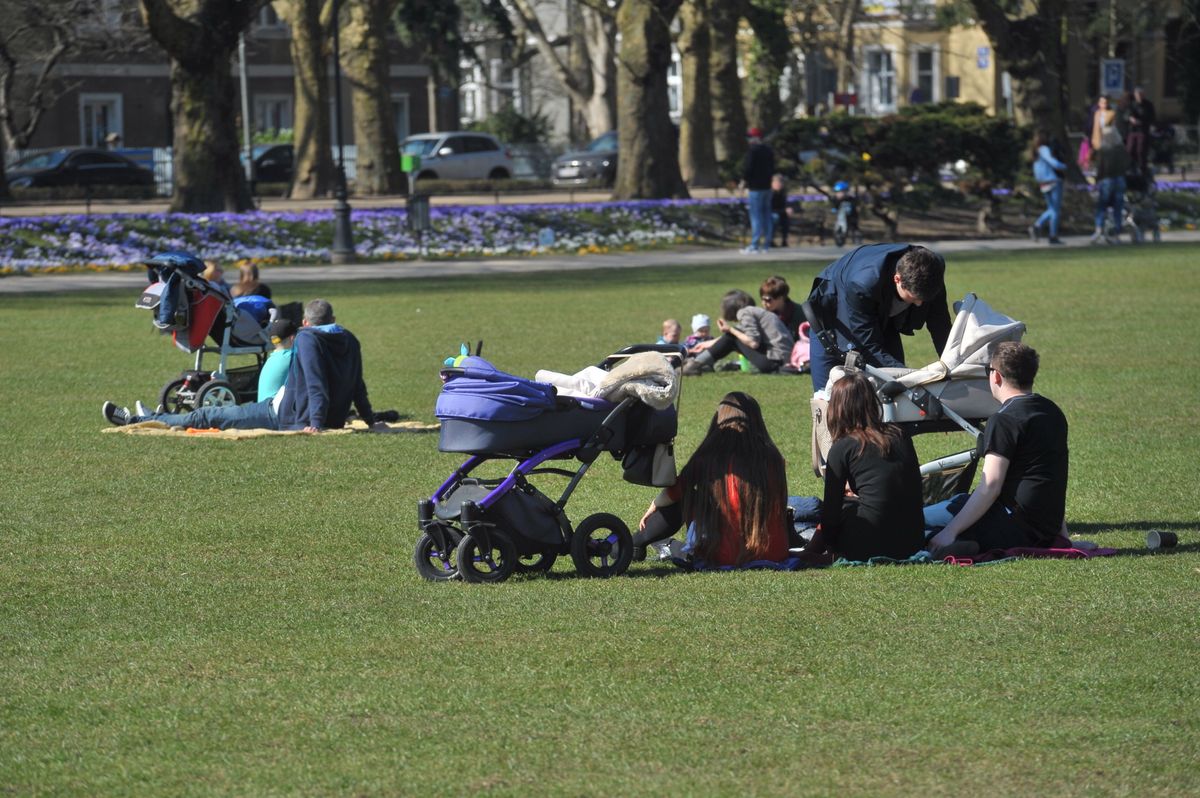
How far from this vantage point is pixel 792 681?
620 cm

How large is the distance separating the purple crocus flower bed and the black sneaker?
17.5 metres

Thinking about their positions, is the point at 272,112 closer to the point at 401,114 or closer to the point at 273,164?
the point at 401,114

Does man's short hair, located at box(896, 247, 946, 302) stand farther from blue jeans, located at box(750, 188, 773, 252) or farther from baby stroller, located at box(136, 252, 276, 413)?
blue jeans, located at box(750, 188, 773, 252)

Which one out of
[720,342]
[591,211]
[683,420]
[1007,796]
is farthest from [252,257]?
[1007,796]

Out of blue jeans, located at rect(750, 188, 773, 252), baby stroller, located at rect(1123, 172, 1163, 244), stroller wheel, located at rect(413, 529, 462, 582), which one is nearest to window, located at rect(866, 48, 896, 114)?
baby stroller, located at rect(1123, 172, 1163, 244)

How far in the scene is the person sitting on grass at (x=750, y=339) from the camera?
15688 mm

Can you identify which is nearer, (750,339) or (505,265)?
(750,339)

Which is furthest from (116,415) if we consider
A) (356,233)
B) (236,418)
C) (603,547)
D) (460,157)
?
(460,157)

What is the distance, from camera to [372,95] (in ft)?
144

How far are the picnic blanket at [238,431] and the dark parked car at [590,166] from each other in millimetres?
40163

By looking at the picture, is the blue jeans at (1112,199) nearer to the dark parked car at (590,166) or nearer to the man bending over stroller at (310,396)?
the man bending over stroller at (310,396)

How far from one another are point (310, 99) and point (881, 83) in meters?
41.1

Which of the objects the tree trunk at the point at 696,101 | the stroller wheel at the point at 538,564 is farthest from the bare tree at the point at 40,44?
the stroller wheel at the point at 538,564

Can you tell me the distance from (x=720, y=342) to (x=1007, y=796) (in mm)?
10890
